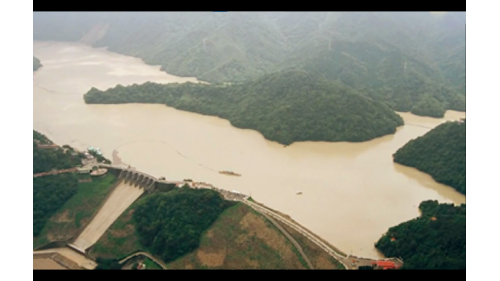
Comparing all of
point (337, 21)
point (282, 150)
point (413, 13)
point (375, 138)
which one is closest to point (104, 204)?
point (282, 150)

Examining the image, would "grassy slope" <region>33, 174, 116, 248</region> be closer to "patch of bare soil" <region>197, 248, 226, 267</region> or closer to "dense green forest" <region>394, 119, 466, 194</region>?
"patch of bare soil" <region>197, 248, 226, 267</region>

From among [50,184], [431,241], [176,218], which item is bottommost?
[50,184]

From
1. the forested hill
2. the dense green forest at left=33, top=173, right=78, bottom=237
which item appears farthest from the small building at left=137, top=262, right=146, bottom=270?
the forested hill

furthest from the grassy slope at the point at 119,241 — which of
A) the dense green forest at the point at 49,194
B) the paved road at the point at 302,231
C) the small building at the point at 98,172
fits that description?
the paved road at the point at 302,231

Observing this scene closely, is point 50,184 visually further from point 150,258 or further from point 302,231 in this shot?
point 302,231

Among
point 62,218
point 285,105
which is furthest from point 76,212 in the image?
point 285,105

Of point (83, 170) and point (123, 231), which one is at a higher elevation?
point (83, 170)
